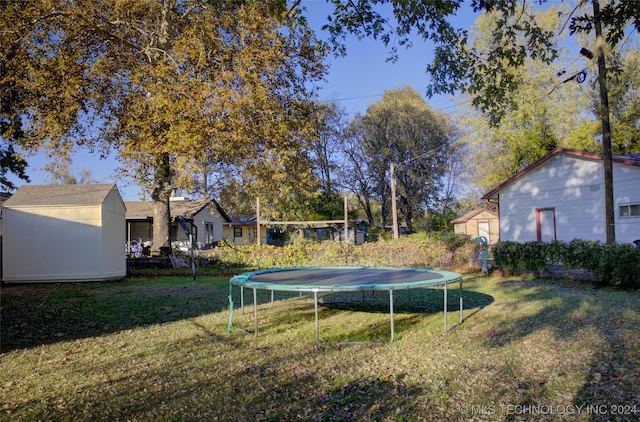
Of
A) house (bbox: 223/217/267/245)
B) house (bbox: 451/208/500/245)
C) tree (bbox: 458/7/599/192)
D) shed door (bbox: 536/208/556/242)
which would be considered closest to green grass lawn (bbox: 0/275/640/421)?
shed door (bbox: 536/208/556/242)

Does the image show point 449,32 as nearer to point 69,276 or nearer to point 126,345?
point 126,345

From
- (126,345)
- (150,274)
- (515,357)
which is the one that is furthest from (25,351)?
(150,274)

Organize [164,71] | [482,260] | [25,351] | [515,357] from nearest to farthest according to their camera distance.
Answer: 1. [515,357]
2. [25,351]
3. [164,71]
4. [482,260]

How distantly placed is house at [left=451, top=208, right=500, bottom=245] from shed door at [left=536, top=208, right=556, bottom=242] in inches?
582

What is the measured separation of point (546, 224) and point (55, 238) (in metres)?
16.4

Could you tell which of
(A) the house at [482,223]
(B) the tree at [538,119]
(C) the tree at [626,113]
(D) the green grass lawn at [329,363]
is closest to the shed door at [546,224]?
(B) the tree at [538,119]

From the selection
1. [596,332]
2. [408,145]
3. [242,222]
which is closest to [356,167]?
[408,145]

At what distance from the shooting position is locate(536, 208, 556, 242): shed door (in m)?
15.6

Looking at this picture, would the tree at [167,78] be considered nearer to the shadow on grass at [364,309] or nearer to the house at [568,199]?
the shadow on grass at [364,309]

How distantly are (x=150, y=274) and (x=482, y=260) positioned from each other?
36.0 ft

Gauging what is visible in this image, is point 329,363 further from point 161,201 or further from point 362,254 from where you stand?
point 161,201

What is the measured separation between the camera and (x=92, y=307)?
8.26m

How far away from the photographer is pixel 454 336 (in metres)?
5.42

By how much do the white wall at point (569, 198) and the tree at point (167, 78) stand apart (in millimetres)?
8860
